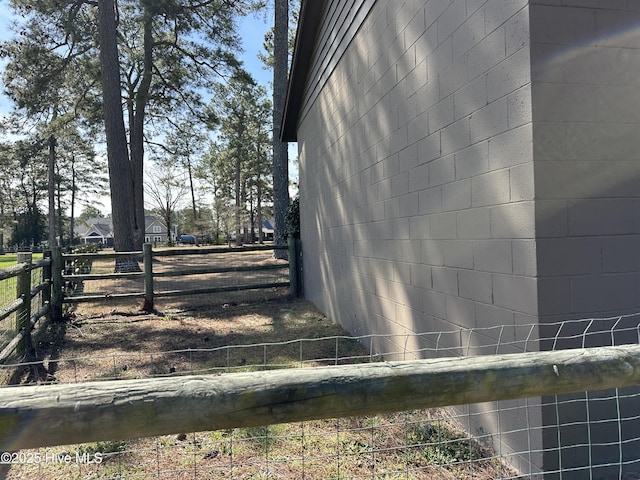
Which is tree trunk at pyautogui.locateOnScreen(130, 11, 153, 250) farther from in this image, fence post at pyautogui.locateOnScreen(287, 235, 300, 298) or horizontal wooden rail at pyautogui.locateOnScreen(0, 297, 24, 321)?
horizontal wooden rail at pyautogui.locateOnScreen(0, 297, 24, 321)

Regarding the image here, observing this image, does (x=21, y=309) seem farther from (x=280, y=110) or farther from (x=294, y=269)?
(x=280, y=110)

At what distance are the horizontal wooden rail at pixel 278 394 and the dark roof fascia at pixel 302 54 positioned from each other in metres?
6.60

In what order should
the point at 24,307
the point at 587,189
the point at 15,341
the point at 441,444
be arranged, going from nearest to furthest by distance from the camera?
1. the point at 587,189
2. the point at 441,444
3. the point at 15,341
4. the point at 24,307

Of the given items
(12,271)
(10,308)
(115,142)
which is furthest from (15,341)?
(115,142)

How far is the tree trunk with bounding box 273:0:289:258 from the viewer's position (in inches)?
533

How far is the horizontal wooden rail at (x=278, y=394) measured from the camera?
115 centimetres

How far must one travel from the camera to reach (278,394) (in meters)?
1.28

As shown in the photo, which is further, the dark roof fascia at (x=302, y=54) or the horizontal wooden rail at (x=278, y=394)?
the dark roof fascia at (x=302, y=54)

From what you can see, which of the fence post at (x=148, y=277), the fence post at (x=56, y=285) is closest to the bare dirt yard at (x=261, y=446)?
the fence post at (x=56, y=285)

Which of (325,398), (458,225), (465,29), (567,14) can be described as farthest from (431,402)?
(465,29)

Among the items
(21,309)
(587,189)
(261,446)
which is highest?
(587,189)

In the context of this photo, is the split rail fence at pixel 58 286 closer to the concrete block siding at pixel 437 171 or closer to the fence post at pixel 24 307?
the fence post at pixel 24 307

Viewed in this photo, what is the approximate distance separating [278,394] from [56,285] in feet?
22.9

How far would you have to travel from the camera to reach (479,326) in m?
2.78
